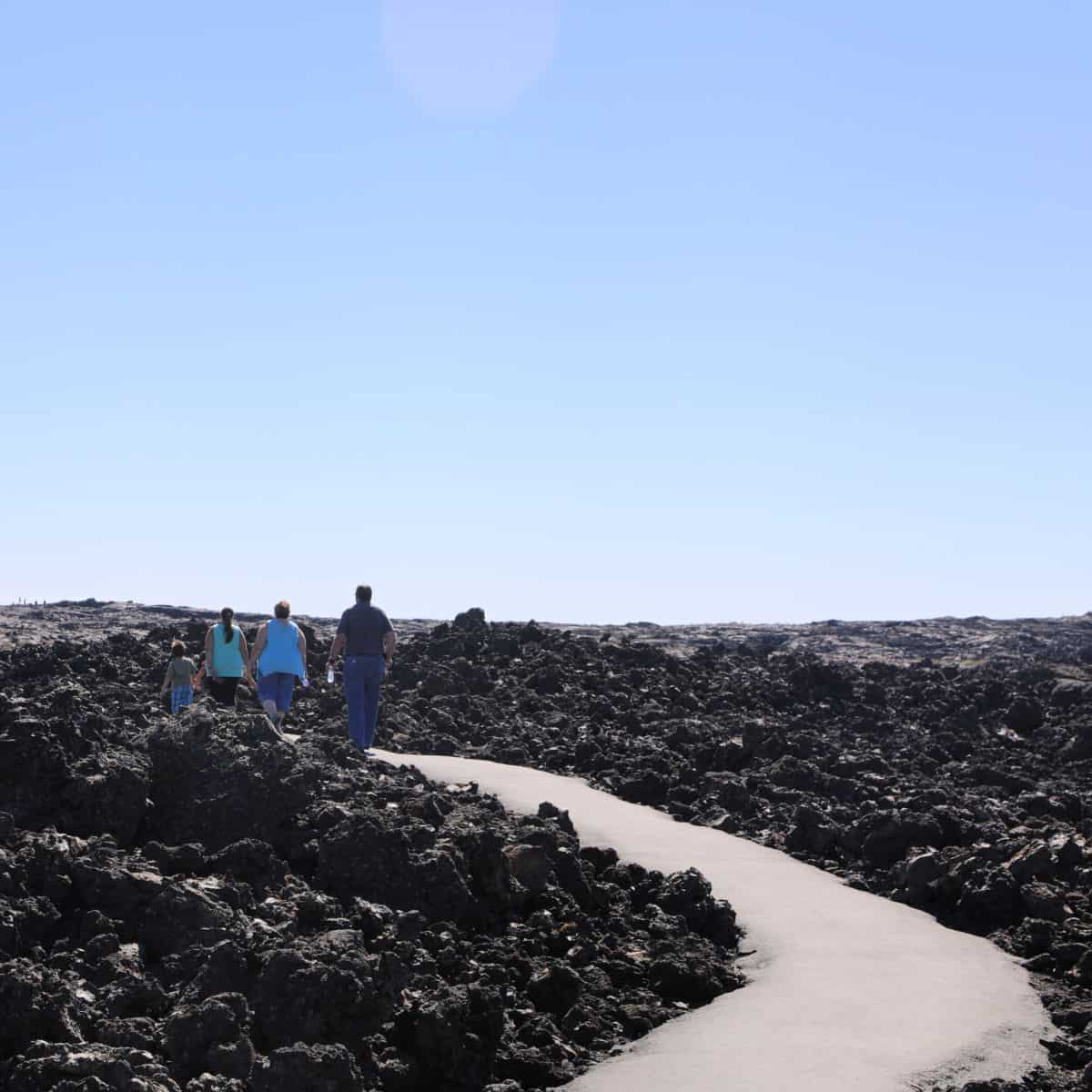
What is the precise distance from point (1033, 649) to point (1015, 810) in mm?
23980

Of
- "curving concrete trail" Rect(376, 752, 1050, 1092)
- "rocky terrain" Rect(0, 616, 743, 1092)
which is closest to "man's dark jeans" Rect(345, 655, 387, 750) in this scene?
"rocky terrain" Rect(0, 616, 743, 1092)

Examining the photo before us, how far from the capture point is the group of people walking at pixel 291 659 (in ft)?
48.8

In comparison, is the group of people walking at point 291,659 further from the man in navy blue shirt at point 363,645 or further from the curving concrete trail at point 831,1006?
the curving concrete trail at point 831,1006

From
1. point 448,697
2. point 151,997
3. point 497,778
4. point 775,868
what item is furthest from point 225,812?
point 448,697

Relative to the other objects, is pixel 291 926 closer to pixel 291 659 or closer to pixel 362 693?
pixel 291 659

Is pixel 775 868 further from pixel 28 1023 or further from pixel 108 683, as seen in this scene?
pixel 108 683

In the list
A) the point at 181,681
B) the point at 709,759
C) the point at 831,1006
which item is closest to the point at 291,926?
the point at 831,1006

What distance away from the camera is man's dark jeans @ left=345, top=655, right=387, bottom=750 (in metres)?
15.2

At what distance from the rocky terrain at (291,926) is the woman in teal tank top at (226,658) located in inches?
133

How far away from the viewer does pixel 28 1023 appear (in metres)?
6.41

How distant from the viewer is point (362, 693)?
50.7 ft

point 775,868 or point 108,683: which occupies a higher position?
point 108,683

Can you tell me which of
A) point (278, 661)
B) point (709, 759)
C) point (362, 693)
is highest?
point (278, 661)

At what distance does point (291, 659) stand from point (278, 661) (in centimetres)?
15
